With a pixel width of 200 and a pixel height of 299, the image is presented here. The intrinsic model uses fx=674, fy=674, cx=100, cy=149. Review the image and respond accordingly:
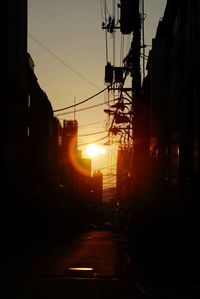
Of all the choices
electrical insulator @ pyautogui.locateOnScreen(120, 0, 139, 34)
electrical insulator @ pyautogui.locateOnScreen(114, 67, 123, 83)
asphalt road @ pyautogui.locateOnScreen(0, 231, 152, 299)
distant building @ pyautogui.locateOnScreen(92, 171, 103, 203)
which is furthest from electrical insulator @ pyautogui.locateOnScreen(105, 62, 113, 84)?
distant building @ pyautogui.locateOnScreen(92, 171, 103, 203)

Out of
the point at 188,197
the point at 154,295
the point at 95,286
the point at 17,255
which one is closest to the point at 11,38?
the point at 17,255

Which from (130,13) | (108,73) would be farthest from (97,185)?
(130,13)

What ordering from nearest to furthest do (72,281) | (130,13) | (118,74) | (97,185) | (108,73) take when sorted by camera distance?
(72,281) → (130,13) → (118,74) → (108,73) → (97,185)

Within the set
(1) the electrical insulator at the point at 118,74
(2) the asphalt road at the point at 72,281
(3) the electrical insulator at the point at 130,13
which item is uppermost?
(1) the electrical insulator at the point at 118,74

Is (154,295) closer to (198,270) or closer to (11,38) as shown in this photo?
(198,270)

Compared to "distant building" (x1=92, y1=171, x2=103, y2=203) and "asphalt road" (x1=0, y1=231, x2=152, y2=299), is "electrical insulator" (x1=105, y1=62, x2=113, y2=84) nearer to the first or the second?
"asphalt road" (x1=0, y1=231, x2=152, y2=299)

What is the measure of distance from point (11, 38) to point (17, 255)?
40.2 feet

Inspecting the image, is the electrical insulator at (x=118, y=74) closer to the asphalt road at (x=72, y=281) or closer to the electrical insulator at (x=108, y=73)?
the electrical insulator at (x=108, y=73)

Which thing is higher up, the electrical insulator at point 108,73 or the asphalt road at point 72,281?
the electrical insulator at point 108,73

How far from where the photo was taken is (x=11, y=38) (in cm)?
3778

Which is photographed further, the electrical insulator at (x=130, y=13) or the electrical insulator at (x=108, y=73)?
the electrical insulator at (x=108, y=73)

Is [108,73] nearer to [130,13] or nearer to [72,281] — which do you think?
[130,13]

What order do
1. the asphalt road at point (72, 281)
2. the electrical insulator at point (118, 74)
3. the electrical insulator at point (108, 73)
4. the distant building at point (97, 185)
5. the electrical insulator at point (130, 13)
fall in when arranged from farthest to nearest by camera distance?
1. the distant building at point (97, 185)
2. the electrical insulator at point (108, 73)
3. the electrical insulator at point (118, 74)
4. the electrical insulator at point (130, 13)
5. the asphalt road at point (72, 281)

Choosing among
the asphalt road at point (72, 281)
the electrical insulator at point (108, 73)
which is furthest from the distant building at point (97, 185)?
the asphalt road at point (72, 281)
